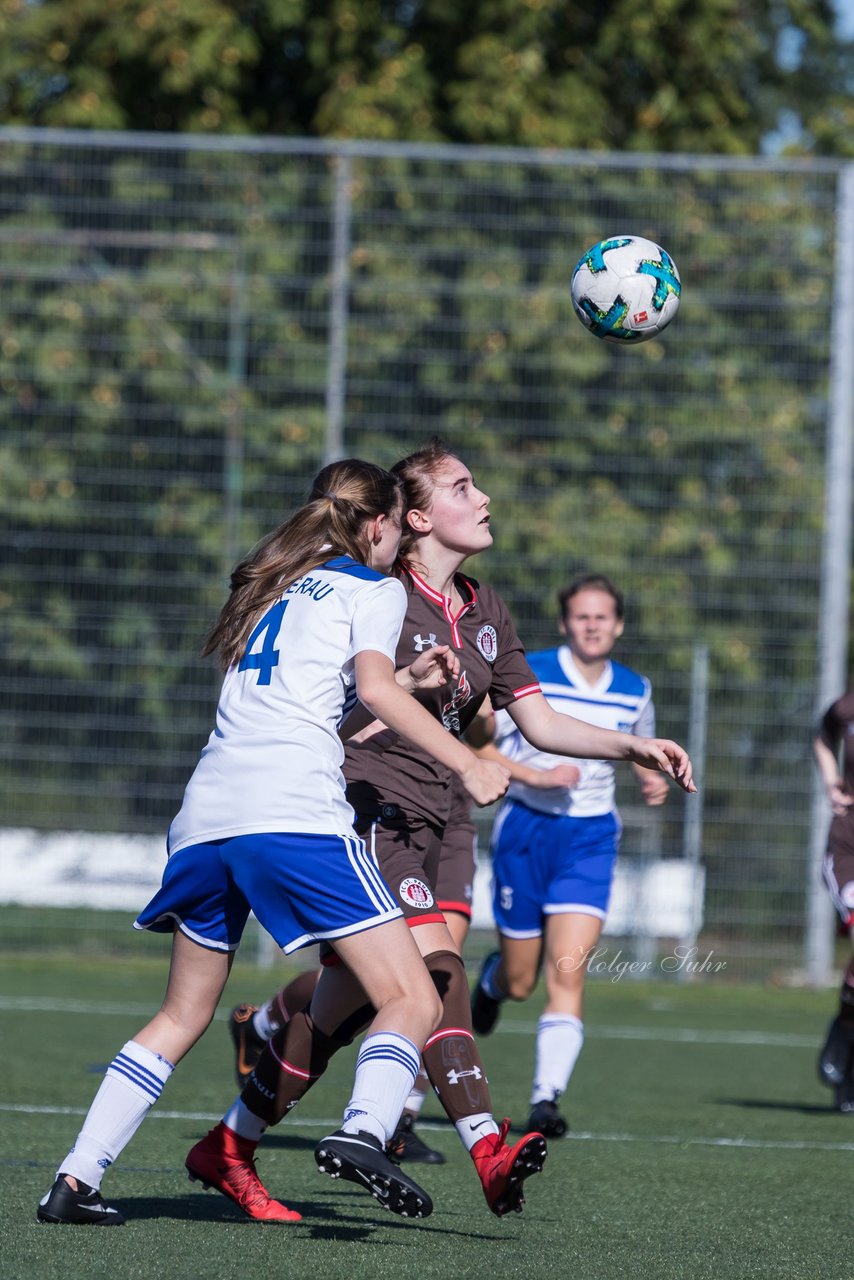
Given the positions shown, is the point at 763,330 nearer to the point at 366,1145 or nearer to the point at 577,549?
the point at 577,549

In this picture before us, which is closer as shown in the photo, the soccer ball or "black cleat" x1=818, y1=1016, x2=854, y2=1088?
the soccer ball

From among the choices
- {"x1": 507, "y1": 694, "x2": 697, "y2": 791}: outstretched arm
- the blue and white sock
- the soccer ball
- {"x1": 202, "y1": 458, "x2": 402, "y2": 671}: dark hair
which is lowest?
the blue and white sock

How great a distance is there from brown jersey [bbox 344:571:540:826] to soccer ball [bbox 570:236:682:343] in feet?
4.31

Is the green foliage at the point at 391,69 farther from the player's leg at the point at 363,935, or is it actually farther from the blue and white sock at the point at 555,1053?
the player's leg at the point at 363,935

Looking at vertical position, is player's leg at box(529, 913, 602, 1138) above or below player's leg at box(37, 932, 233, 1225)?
below

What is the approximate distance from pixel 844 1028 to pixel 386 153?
324 inches

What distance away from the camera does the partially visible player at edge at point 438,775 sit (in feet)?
15.1

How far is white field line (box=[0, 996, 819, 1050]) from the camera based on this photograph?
10.6 metres

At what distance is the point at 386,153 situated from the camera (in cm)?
1388

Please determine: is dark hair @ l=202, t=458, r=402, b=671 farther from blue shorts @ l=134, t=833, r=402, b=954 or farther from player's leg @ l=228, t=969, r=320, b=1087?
player's leg @ l=228, t=969, r=320, b=1087

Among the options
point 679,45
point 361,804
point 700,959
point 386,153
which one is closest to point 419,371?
point 386,153

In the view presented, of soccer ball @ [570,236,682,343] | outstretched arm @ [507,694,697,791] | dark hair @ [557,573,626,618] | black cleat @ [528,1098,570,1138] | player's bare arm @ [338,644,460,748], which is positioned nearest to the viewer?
player's bare arm @ [338,644,460,748]

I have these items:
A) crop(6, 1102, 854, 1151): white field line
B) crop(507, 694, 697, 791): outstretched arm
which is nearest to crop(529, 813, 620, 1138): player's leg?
crop(6, 1102, 854, 1151): white field line

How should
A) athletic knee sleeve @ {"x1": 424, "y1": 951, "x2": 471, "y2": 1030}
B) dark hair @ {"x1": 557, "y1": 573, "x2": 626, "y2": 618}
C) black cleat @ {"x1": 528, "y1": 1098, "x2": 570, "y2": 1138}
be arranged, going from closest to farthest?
1. athletic knee sleeve @ {"x1": 424, "y1": 951, "x2": 471, "y2": 1030}
2. black cleat @ {"x1": 528, "y1": 1098, "x2": 570, "y2": 1138}
3. dark hair @ {"x1": 557, "y1": 573, "x2": 626, "y2": 618}
